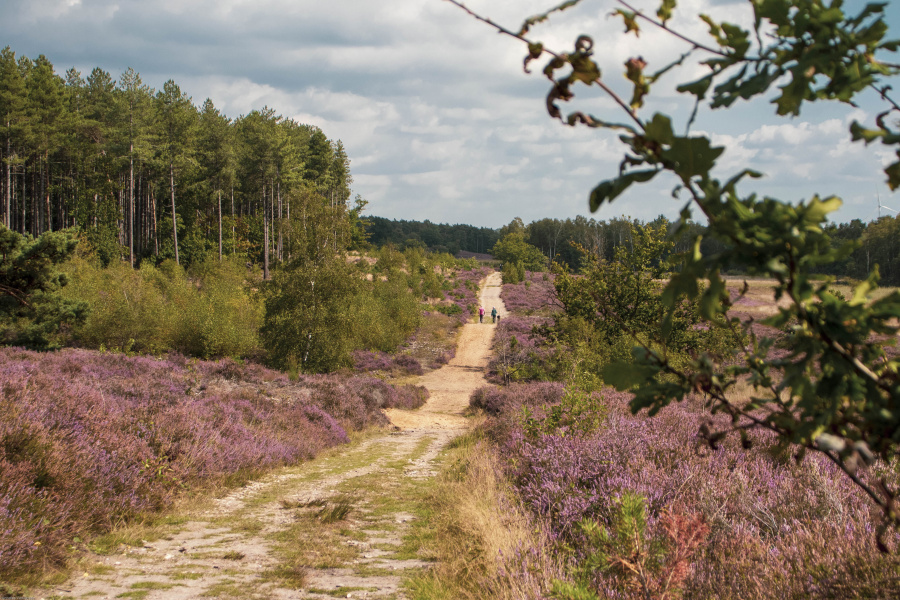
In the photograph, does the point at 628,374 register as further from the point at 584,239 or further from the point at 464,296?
the point at 584,239

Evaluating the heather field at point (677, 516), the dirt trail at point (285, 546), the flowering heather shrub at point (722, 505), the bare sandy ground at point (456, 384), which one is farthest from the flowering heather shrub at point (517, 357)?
the flowering heather shrub at point (722, 505)

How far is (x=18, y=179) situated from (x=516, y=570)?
2434 inches

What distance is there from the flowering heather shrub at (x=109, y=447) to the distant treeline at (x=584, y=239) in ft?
18.9

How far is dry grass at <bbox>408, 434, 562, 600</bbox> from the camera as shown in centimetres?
361

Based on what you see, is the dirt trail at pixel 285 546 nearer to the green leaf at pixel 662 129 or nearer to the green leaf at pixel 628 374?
the green leaf at pixel 628 374

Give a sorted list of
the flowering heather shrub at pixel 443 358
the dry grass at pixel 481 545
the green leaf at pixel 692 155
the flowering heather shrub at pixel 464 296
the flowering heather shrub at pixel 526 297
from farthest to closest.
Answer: the flowering heather shrub at pixel 526 297 → the flowering heather shrub at pixel 464 296 → the flowering heather shrub at pixel 443 358 → the dry grass at pixel 481 545 → the green leaf at pixel 692 155

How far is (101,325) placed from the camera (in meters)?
23.5

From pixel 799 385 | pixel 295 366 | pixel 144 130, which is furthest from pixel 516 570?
pixel 144 130

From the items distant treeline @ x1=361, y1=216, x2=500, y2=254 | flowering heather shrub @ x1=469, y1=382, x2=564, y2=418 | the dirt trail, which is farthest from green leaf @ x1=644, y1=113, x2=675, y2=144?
distant treeline @ x1=361, y1=216, x2=500, y2=254

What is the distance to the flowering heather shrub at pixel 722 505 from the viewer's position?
2.73 m

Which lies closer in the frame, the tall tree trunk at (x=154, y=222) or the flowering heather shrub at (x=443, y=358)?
the flowering heather shrub at (x=443, y=358)

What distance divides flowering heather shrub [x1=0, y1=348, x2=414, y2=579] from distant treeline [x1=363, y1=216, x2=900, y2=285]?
575cm

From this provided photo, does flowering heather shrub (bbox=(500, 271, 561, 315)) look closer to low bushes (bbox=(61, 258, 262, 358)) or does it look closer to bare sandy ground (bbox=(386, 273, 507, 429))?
bare sandy ground (bbox=(386, 273, 507, 429))

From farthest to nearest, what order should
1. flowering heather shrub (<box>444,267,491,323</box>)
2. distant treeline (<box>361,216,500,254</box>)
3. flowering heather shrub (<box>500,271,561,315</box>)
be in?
distant treeline (<box>361,216,500,254</box>)
flowering heather shrub (<box>500,271,561,315</box>)
flowering heather shrub (<box>444,267,491,323</box>)
